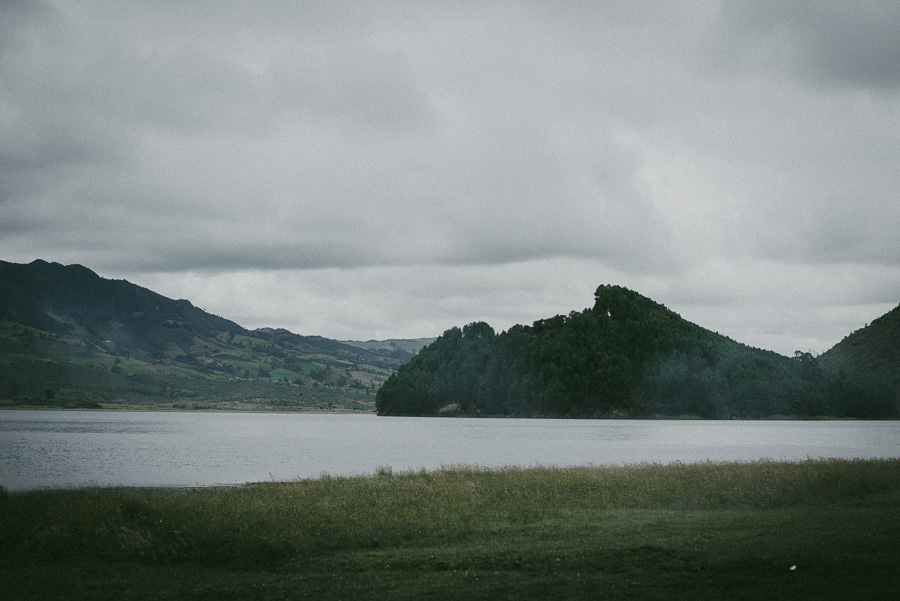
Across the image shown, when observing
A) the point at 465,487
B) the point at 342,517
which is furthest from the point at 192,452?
the point at 342,517

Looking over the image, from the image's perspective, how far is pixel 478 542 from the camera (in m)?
25.7

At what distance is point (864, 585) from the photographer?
16562mm

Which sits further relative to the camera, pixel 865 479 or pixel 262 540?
pixel 865 479

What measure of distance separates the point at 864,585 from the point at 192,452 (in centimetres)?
7993

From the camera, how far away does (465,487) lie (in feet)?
129

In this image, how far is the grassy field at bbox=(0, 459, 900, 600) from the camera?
1805 centimetres

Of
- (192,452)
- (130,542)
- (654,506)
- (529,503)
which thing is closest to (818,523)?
(654,506)

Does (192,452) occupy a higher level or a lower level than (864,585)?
lower

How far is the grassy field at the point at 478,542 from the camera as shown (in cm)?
1805

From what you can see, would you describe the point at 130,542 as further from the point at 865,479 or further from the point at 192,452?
the point at 192,452

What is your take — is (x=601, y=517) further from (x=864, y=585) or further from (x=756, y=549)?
(x=864, y=585)

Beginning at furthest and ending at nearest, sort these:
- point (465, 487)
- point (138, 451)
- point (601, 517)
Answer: point (138, 451) → point (465, 487) → point (601, 517)

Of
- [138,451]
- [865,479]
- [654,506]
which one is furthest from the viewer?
[138,451]

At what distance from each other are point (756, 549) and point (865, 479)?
21.3 meters
